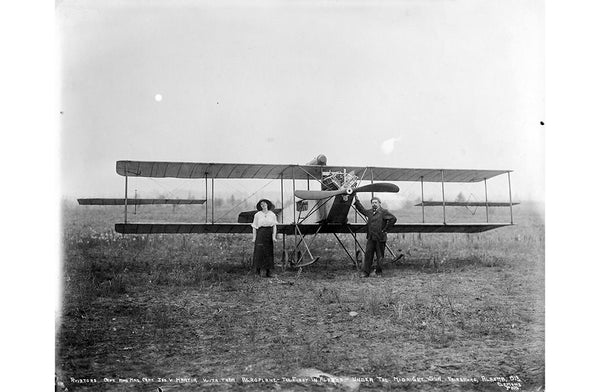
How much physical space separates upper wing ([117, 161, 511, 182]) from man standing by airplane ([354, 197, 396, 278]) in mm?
413

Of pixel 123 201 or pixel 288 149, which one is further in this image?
pixel 123 201

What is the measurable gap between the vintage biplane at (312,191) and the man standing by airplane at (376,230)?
201mm

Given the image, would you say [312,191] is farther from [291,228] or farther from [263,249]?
[263,249]

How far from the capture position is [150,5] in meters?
4.51

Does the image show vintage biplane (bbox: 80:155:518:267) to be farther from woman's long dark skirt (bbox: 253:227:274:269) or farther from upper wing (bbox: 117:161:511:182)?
woman's long dark skirt (bbox: 253:227:274:269)

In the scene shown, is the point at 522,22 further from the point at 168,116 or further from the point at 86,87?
the point at 86,87

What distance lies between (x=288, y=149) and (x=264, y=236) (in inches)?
44.5

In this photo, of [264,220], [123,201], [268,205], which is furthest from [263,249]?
[123,201]

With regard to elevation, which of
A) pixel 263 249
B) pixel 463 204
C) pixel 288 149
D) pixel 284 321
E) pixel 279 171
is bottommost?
pixel 284 321

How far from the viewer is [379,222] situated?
561 centimetres

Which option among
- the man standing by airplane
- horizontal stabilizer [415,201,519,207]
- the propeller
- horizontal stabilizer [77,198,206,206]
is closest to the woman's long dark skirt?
the propeller

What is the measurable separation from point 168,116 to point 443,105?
9.31 feet

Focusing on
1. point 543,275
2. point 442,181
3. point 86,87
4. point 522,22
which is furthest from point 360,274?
point 86,87
